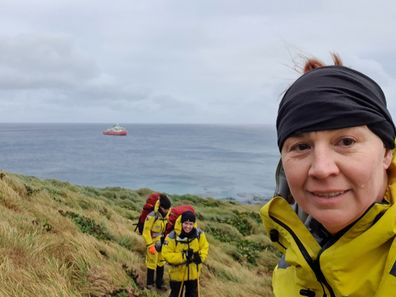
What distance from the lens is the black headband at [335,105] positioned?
46.9 inches

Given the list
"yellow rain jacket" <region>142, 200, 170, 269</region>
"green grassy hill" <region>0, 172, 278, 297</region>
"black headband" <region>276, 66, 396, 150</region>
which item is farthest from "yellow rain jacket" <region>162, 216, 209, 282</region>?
"black headband" <region>276, 66, 396, 150</region>

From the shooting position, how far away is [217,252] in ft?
32.8

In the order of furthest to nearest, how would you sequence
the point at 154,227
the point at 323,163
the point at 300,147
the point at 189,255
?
1. the point at 154,227
2. the point at 189,255
3. the point at 300,147
4. the point at 323,163

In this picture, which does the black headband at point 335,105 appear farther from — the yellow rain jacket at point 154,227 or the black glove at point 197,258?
the yellow rain jacket at point 154,227

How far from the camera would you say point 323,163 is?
1.16 meters

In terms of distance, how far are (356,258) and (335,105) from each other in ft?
1.54

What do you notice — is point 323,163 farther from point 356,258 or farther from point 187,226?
point 187,226

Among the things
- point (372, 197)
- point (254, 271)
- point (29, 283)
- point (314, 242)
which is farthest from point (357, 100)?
point (254, 271)

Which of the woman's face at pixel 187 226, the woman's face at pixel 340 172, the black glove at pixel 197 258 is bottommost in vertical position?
the black glove at pixel 197 258

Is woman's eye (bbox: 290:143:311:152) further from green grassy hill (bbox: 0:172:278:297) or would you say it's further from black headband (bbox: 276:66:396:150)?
green grassy hill (bbox: 0:172:278:297)

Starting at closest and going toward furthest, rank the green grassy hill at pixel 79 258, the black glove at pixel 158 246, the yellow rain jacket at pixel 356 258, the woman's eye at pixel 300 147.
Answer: the yellow rain jacket at pixel 356 258
the woman's eye at pixel 300 147
the green grassy hill at pixel 79 258
the black glove at pixel 158 246

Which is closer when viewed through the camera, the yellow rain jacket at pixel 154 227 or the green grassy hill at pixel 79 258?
the green grassy hill at pixel 79 258

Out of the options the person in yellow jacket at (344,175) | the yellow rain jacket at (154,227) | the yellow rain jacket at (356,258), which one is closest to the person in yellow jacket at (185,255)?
the yellow rain jacket at (154,227)

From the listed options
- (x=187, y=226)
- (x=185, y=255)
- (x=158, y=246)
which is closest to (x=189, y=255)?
(x=185, y=255)
